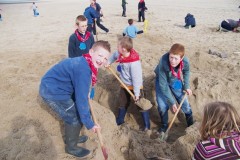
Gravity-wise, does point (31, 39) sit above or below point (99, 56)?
below

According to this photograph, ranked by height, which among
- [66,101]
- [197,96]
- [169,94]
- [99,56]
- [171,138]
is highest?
[99,56]

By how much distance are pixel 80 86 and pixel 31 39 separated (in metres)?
8.44

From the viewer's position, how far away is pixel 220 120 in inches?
81.9

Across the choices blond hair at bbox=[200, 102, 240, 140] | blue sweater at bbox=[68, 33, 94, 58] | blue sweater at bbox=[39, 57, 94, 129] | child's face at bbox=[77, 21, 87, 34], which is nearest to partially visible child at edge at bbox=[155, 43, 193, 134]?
blue sweater at bbox=[68, 33, 94, 58]

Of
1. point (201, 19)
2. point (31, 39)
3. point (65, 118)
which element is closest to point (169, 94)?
point (65, 118)

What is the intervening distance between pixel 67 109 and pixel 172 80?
181 cm

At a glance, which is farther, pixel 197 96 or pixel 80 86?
pixel 197 96

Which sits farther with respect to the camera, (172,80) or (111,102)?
(111,102)

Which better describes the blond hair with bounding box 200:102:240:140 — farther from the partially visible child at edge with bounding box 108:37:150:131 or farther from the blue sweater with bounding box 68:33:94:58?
the blue sweater with bounding box 68:33:94:58

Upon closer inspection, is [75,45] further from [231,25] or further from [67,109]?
[231,25]

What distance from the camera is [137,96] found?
14.0 ft

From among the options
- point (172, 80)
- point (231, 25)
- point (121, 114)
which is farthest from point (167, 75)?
point (231, 25)

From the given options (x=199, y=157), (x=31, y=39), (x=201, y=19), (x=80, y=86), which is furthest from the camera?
(x=201, y=19)

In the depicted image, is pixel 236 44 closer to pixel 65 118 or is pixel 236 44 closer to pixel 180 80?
pixel 180 80
